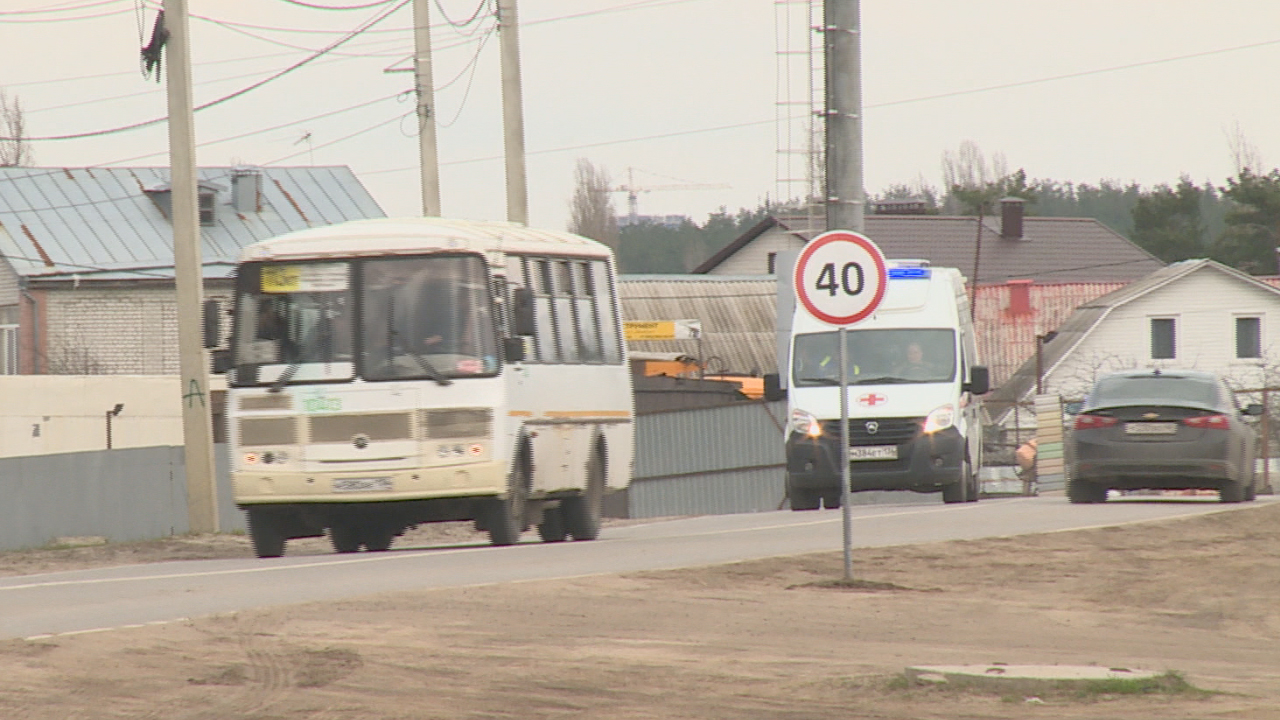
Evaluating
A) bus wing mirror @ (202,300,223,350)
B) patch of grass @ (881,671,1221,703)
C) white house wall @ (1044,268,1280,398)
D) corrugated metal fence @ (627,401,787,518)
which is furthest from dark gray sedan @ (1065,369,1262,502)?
white house wall @ (1044,268,1280,398)

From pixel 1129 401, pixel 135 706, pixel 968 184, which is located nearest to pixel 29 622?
pixel 135 706

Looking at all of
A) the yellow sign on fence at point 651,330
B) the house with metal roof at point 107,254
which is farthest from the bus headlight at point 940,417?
the yellow sign on fence at point 651,330

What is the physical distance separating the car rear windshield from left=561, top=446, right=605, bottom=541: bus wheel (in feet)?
20.7

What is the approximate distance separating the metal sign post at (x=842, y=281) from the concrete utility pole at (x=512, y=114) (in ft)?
53.2

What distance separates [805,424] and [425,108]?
11.1 meters

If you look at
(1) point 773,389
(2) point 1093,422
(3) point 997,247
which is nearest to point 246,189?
(3) point 997,247

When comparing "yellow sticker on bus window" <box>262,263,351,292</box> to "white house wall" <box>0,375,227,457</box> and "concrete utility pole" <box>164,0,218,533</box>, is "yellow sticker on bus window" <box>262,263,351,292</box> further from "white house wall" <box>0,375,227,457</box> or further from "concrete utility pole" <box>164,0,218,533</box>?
"white house wall" <box>0,375,227,457</box>

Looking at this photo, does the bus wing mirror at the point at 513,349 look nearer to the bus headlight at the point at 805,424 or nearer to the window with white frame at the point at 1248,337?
the bus headlight at the point at 805,424

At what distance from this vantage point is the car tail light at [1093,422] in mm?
22891

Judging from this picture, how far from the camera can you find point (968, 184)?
5133 inches

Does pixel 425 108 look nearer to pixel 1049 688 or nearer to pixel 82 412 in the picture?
pixel 82 412

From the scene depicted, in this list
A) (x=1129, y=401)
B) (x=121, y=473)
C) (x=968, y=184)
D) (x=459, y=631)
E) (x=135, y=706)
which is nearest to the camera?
(x=135, y=706)

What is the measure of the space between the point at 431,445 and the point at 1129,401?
9143 mm

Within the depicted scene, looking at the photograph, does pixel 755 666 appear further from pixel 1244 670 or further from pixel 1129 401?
pixel 1129 401
